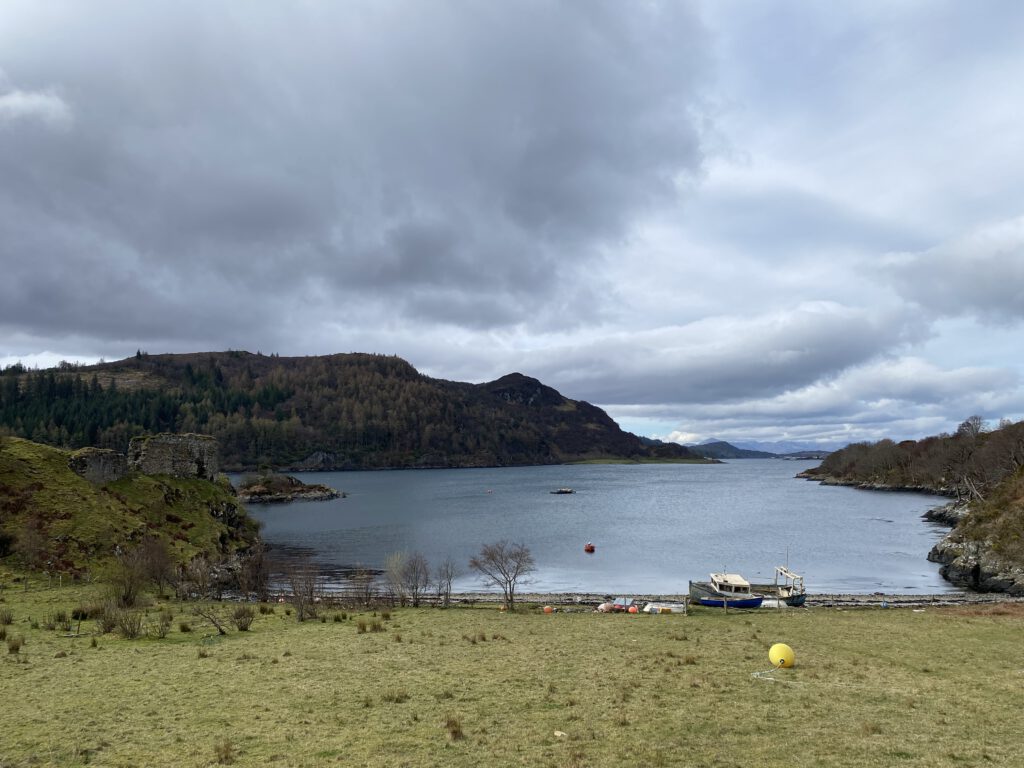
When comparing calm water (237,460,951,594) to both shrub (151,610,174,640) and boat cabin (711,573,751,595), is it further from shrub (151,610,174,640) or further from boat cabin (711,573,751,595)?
shrub (151,610,174,640)

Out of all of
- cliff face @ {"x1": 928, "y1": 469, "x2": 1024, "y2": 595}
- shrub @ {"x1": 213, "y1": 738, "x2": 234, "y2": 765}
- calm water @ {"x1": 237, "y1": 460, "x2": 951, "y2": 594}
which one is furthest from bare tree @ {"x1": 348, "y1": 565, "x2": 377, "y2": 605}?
cliff face @ {"x1": 928, "y1": 469, "x2": 1024, "y2": 595}

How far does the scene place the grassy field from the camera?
A: 13381mm

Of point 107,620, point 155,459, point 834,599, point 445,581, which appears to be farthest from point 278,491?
point 107,620

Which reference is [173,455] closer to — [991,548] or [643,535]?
[643,535]

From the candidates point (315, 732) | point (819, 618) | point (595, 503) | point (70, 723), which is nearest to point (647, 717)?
point (315, 732)

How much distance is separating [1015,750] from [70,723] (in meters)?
22.5

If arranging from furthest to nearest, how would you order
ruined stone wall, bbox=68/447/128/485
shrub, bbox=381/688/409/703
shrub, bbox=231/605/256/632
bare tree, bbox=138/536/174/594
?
ruined stone wall, bbox=68/447/128/485 < bare tree, bbox=138/536/174/594 < shrub, bbox=231/605/256/632 < shrub, bbox=381/688/409/703

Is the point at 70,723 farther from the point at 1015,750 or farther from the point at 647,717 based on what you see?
the point at 1015,750

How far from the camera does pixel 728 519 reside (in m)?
124

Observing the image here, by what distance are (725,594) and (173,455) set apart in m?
64.9

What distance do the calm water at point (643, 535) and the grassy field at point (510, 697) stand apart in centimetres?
3671

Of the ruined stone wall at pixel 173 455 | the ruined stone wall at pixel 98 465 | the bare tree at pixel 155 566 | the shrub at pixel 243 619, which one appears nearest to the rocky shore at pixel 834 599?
the shrub at pixel 243 619

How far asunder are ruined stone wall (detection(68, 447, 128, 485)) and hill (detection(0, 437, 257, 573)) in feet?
2.47

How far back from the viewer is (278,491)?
185875mm
